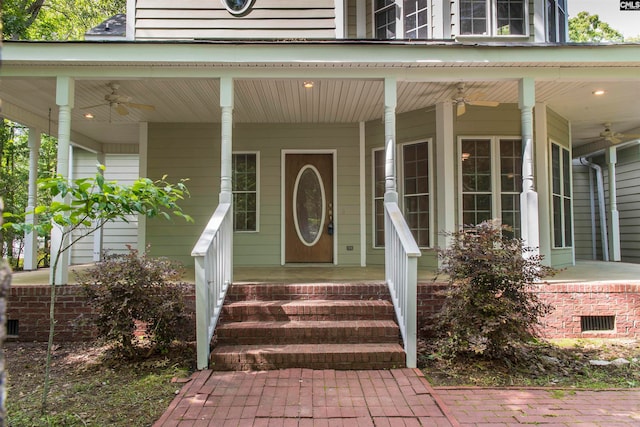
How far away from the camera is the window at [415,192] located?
6.53m

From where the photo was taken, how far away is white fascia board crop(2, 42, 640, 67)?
4.74 m

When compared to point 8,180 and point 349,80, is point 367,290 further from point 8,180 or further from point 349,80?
point 8,180

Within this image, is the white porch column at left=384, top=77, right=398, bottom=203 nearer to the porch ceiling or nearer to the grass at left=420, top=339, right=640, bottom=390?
the porch ceiling

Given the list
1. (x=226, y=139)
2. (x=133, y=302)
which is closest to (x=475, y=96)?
(x=226, y=139)

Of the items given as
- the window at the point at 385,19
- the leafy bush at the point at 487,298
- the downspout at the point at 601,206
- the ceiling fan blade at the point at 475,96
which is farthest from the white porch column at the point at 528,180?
the downspout at the point at 601,206

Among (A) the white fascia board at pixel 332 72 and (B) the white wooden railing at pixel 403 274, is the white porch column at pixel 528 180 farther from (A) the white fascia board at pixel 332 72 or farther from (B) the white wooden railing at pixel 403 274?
(B) the white wooden railing at pixel 403 274

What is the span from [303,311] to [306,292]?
0.35 m

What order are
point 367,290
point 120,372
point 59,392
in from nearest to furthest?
point 59,392 → point 120,372 → point 367,290

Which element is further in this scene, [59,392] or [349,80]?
[349,80]

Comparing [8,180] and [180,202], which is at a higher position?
[8,180]

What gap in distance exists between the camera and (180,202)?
732cm

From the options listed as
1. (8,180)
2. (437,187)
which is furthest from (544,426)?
(8,180)

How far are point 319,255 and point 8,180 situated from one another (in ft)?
26.8

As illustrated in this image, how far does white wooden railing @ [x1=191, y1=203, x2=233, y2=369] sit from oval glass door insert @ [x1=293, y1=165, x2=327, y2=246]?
8.60ft
